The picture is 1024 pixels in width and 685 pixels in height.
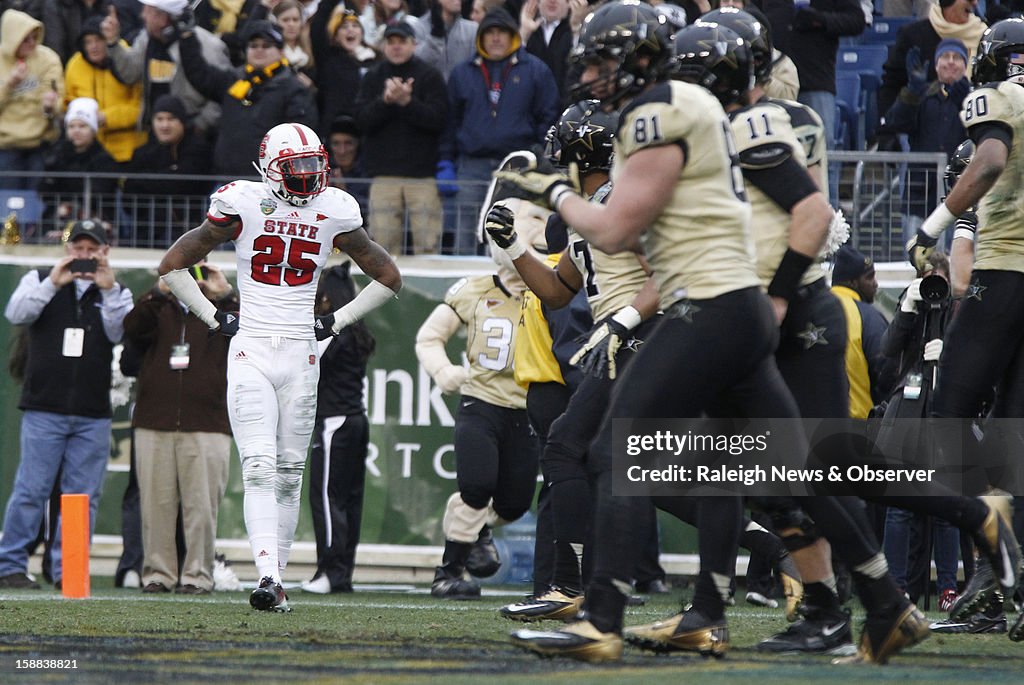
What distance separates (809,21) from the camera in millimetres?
11781

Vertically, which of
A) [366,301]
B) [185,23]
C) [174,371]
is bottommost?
[174,371]

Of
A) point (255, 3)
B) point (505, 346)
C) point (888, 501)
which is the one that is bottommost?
point (888, 501)

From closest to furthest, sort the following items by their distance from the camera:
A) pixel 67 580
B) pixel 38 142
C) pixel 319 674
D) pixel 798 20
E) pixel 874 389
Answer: pixel 319 674, pixel 67 580, pixel 874 389, pixel 798 20, pixel 38 142

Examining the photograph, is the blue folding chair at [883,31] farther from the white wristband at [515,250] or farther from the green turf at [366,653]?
the white wristband at [515,250]

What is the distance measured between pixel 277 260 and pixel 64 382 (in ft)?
10.9

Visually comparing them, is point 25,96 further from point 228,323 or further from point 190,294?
point 228,323

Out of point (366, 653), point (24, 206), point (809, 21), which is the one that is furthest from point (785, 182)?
point (24, 206)

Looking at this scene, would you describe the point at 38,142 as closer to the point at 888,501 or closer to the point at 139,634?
the point at 139,634

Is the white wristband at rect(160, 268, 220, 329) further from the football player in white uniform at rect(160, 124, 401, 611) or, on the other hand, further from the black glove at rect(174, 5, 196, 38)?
the black glove at rect(174, 5, 196, 38)

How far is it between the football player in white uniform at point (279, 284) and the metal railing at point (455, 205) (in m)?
3.49

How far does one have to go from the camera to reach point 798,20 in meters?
11.8

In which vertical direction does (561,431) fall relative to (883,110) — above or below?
below

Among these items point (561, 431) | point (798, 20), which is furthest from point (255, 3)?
point (561, 431)

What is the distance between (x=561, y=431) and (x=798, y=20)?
611 centimetres
